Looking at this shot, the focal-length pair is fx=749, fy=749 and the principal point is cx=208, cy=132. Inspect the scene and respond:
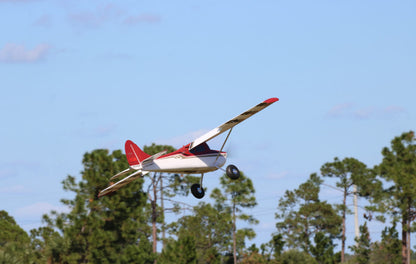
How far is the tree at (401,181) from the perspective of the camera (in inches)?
3052

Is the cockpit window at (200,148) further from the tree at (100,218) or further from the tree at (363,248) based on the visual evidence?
the tree at (363,248)

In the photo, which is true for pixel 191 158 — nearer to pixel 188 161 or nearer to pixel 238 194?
pixel 188 161

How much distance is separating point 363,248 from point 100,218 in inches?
1601

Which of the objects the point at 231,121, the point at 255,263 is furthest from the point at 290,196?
the point at 231,121

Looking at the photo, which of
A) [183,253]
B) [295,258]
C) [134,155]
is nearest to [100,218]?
[183,253]

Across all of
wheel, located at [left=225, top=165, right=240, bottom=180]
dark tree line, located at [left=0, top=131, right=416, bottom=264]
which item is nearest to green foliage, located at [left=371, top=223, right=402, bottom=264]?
dark tree line, located at [left=0, top=131, right=416, bottom=264]

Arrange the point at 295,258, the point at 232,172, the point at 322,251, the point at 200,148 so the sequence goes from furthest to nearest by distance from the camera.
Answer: the point at 322,251
the point at 295,258
the point at 232,172
the point at 200,148

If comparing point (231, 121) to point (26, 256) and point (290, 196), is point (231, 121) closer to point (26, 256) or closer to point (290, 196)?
point (26, 256)

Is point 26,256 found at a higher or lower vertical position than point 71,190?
lower

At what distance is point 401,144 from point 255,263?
20.8 meters

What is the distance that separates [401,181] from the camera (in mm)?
77562

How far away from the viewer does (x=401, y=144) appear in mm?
80438

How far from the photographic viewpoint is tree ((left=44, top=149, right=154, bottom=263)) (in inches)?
2488

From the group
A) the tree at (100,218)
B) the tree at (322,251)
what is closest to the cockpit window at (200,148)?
the tree at (100,218)
